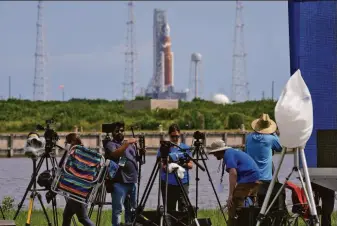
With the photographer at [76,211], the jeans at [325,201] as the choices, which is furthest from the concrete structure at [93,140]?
the photographer at [76,211]

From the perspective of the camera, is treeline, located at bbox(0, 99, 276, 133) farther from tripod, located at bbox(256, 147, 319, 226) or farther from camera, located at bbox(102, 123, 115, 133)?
tripod, located at bbox(256, 147, 319, 226)

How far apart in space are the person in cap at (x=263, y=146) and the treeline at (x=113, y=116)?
68691 millimetres

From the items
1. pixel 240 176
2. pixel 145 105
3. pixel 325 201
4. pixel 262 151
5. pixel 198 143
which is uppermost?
pixel 145 105

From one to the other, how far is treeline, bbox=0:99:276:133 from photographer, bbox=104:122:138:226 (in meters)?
68.1

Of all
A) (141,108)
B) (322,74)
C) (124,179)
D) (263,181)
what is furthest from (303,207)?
(141,108)

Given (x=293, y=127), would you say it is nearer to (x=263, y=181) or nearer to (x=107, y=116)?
(x=263, y=181)

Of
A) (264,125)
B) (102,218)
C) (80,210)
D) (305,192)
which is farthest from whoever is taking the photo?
(102,218)

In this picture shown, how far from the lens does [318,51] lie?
13.2m

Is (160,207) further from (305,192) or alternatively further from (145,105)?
(145,105)

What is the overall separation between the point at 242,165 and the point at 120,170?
7.13ft

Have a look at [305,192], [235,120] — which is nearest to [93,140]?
[235,120]

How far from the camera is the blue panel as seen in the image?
1316 cm

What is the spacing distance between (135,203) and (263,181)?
7.65 feet

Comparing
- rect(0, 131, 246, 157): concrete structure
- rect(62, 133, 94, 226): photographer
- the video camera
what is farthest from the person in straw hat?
rect(0, 131, 246, 157): concrete structure
